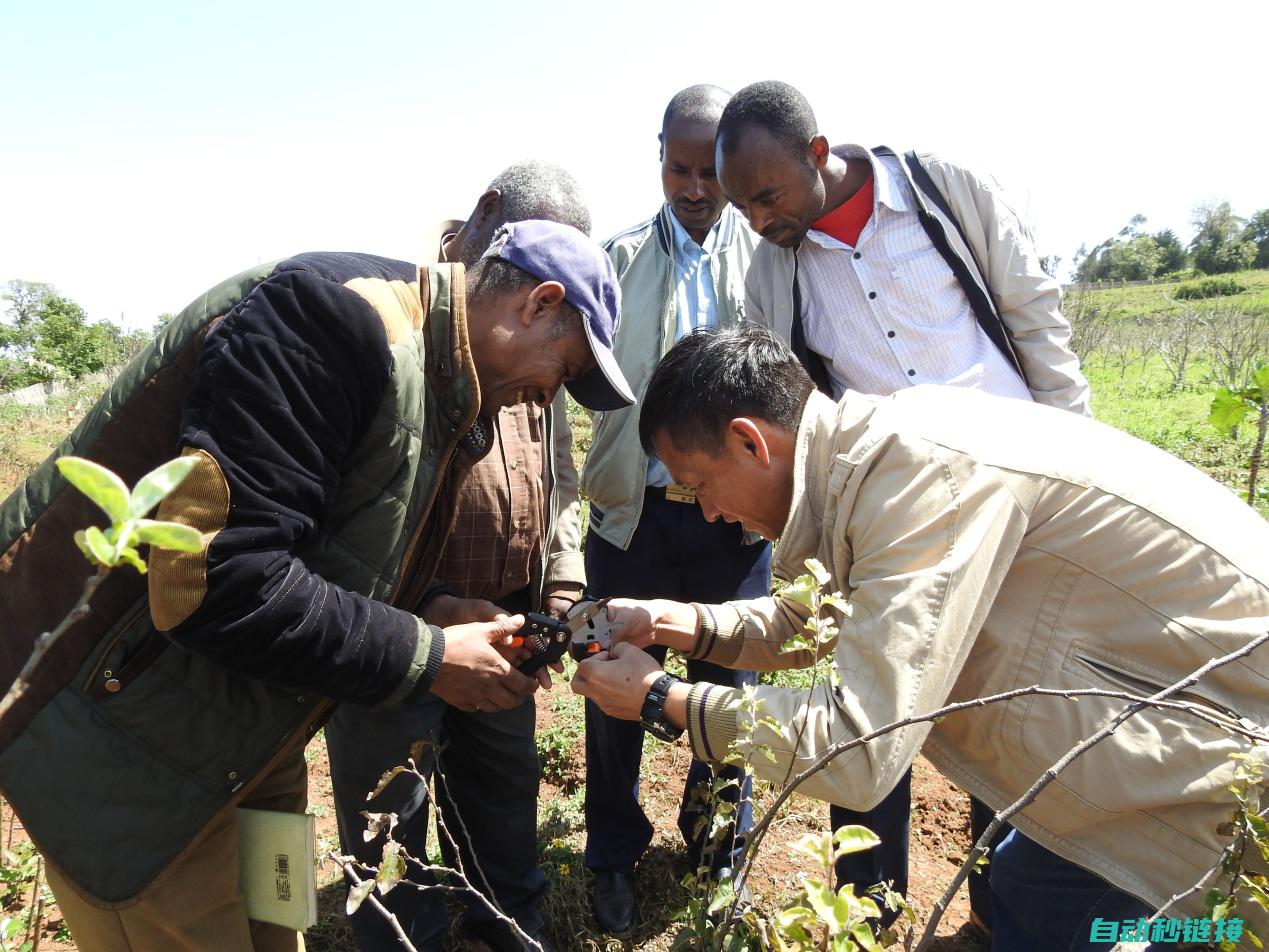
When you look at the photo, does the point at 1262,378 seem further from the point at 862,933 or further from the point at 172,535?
the point at 172,535

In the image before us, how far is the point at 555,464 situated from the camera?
108 inches

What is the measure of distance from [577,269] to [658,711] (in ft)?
3.01

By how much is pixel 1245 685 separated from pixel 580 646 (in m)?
1.31

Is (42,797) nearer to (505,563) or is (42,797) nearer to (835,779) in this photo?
(505,563)

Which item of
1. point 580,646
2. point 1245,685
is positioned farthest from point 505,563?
point 1245,685

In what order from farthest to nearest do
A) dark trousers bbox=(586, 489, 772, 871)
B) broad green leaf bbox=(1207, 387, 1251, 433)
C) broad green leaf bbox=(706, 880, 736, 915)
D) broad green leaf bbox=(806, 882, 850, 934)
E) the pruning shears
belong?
dark trousers bbox=(586, 489, 772, 871), broad green leaf bbox=(1207, 387, 1251, 433), the pruning shears, broad green leaf bbox=(706, 880, 736, 915), broad green leaf bbox=(806, 882, 850, 934)

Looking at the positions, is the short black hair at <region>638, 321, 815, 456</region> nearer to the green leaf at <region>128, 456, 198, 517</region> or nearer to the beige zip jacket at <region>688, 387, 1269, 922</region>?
the beige zip jacket at <region>688, 387, 1269, 922</region>

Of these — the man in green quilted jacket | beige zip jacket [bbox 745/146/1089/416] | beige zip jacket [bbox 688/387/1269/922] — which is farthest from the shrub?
the man in green quilted jacket

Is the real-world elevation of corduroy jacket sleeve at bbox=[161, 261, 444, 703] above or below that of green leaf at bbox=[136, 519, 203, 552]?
below

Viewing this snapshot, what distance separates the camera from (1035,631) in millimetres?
1594

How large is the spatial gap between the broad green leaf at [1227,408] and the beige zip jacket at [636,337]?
1.38 m

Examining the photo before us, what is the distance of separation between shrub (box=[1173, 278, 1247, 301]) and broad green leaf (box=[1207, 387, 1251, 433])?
37734 mm

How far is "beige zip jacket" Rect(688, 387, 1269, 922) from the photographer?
1.47m

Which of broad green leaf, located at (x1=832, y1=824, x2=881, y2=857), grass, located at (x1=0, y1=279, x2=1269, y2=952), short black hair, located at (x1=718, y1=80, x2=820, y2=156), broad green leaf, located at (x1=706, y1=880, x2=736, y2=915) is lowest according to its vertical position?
grass, located at (x1=0, y1=279, x2=1269, y2=952)
